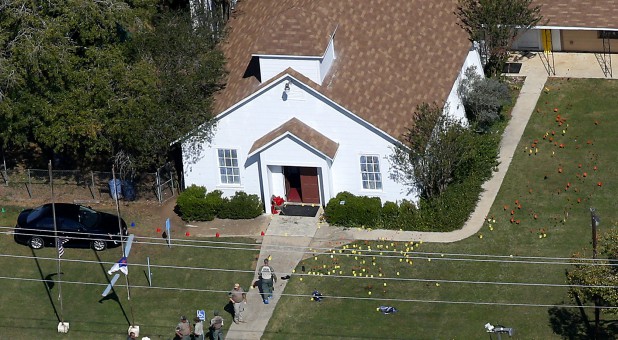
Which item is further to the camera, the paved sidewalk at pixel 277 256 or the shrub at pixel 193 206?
the shrub at pixel 193 206

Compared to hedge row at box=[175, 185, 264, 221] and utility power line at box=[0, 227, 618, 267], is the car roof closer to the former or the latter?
utility power line at box=[0, 227, 618, 267]

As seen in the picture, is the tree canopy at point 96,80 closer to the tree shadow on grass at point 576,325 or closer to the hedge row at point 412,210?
the hedge row at point 412,210

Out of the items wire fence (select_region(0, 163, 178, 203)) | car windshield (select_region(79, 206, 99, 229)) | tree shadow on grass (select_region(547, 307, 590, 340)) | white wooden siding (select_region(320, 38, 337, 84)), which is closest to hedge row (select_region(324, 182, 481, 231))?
white wooden siding (select_region(320, 38, 337, 84))

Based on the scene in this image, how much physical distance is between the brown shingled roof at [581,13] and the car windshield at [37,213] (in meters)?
24.4

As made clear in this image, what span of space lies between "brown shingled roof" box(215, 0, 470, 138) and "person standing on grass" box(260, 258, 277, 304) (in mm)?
7650

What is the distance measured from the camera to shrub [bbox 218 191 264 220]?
59.0m

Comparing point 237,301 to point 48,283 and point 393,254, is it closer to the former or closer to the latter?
point 393,254

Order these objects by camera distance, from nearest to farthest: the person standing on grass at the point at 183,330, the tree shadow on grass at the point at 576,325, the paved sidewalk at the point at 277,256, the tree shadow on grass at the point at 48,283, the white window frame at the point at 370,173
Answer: the tree shadow on grass at the point at 576,325
the person standing on grass at the point at 183,330
the paved sidewalk at the point at 277,256
the tree shadow on grass at the point at 48,283
the white window frame at the point at 370,173

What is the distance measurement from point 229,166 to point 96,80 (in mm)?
6439

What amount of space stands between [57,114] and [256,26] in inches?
399

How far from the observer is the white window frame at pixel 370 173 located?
5784 cm

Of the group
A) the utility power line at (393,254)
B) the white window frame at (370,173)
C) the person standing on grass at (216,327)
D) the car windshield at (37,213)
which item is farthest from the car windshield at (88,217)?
the white window frame at (370,173)

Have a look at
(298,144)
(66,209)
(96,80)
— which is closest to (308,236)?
(298,144)

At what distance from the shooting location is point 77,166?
2479 inches
